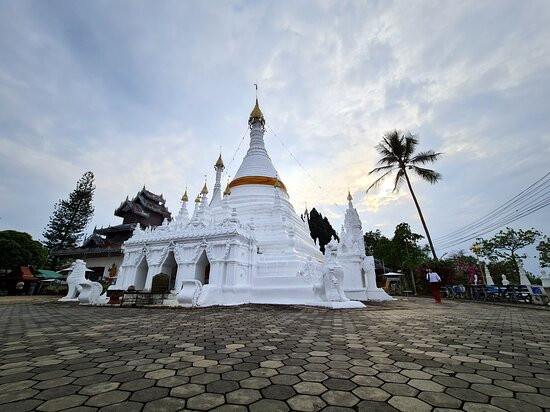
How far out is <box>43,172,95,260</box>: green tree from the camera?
119ft

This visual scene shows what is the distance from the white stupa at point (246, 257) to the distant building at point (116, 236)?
26.7 ft

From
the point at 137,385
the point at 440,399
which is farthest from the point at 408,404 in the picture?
the point at 137,385

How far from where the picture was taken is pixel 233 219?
15.4 m

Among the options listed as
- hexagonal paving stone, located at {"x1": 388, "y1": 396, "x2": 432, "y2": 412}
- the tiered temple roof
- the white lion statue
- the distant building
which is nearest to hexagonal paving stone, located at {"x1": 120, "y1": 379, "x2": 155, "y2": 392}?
hexagonal paving stone, located at {"x1": 388, "y1": 396, "x2": 432, "y2": 412}

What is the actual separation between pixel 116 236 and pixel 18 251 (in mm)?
10733

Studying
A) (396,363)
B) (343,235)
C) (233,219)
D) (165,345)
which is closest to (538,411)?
(396,363)

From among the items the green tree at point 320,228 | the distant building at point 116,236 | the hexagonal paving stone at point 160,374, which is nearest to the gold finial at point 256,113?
the distant building at point 116,236

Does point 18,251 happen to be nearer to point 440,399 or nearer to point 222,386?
point 222,386

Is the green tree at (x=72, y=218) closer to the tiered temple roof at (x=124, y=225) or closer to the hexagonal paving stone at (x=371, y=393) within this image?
the tiered temple roof at (x=124, y=225)

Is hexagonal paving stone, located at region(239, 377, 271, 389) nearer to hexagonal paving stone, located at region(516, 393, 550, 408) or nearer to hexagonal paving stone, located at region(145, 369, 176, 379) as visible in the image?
hexagonal paving stone, located at region(145, 369, 176, 379)

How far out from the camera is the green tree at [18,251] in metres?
24.2

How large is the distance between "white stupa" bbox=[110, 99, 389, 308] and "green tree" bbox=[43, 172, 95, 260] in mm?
26133

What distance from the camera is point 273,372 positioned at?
269cm

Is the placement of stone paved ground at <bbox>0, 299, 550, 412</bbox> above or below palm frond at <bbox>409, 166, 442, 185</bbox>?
below
